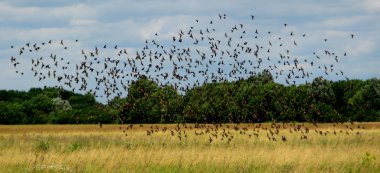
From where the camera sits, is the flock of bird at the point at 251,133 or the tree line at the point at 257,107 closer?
the flock of bird at the point at 251,133

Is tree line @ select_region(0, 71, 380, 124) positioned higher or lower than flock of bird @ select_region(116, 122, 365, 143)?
higher

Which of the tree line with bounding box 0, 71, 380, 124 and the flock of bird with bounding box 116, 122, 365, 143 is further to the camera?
the tree line with bounding box 0, 71, 380, 124

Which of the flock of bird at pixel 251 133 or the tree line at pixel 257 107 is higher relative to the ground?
the tree line at pixel 257 107

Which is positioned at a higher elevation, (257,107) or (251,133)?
(257,107)

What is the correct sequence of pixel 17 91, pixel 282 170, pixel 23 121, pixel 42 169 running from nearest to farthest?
pixel 42 169 → pixel 282 170 → pixel 23 121 → pixel 17 91

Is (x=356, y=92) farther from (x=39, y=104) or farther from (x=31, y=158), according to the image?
(x=31, y=158)

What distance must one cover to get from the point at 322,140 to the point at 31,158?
1956cm

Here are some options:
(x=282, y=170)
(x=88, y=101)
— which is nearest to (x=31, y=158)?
(x=282, y=170)

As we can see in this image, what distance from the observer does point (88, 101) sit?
95.2 m

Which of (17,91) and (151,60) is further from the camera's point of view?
(17,91)

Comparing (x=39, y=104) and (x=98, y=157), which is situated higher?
(x=39, y=104)

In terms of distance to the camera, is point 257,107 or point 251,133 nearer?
point 251,133

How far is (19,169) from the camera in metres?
19.0

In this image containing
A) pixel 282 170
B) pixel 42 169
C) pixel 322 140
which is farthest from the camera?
pixel 322 140
